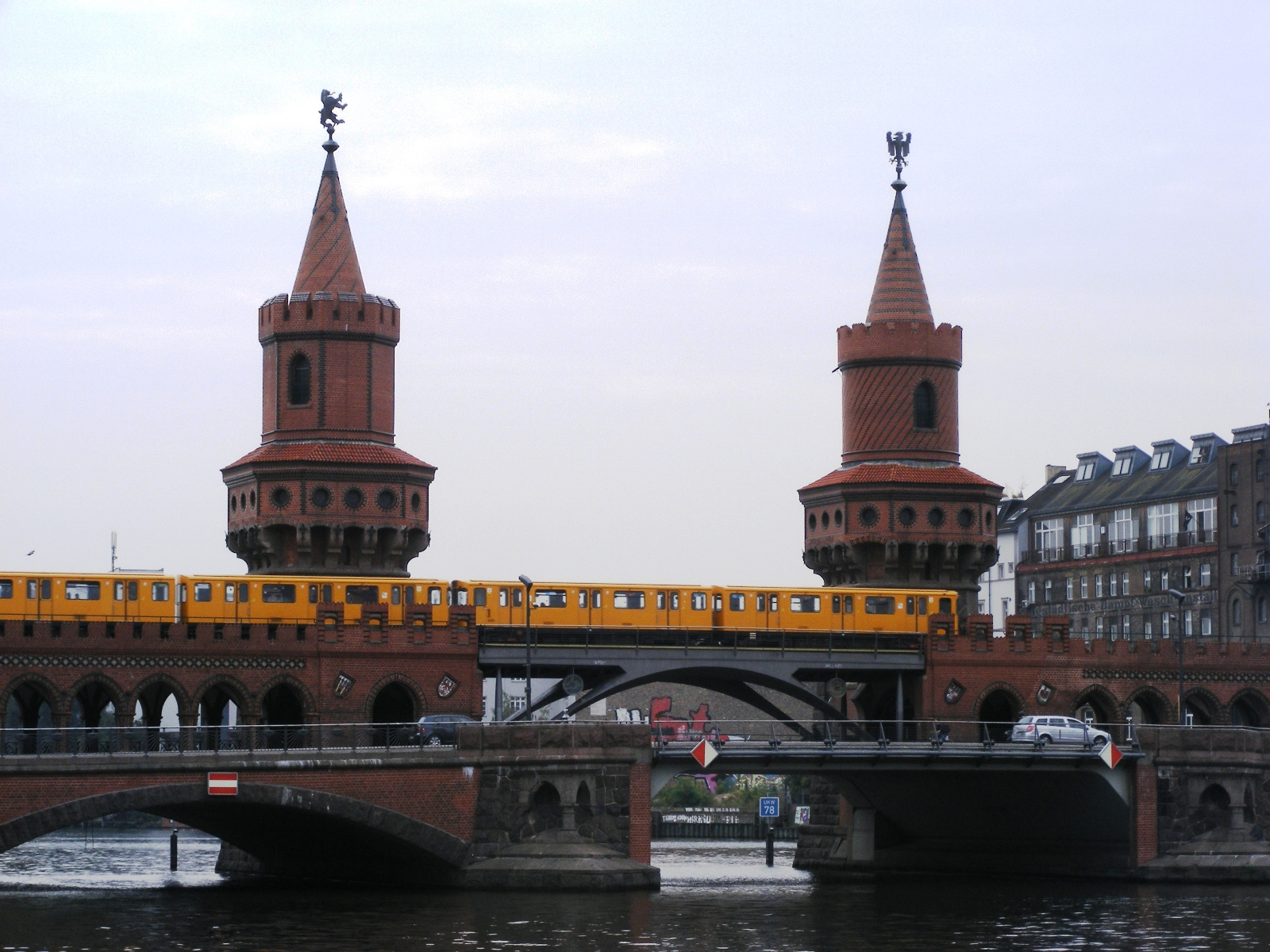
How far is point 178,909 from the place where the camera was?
247 ft

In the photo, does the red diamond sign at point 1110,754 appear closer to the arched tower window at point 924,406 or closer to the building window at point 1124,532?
the arched tower window at point 924,406

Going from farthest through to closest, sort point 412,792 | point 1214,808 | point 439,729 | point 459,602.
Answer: point 459,602
point 1214,808
point 439,729
point 412,792

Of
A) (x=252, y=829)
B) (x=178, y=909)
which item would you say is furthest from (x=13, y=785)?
(x=252, y=829)

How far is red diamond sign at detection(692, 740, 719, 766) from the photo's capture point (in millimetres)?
80375

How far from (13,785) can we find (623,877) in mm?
19075

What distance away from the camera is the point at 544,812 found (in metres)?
79.9

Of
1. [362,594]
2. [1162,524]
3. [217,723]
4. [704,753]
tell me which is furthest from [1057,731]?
[1162,524]

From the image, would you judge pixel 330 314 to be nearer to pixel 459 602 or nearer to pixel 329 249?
pixel 329 249

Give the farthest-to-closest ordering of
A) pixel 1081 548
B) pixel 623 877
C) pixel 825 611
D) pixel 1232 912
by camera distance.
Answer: pixel 1081 548 < pixel 825 611 < pixel 623 877 < pixel 1232 912

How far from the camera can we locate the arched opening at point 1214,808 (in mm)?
87875

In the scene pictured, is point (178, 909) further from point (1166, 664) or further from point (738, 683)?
point (1166, 664)

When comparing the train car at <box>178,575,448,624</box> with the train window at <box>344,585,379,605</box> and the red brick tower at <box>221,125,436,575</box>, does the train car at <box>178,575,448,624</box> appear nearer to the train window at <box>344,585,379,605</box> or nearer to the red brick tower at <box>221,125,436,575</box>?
the train window at <box>344,585,379,605</box>

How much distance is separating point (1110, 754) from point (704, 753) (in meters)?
15.3

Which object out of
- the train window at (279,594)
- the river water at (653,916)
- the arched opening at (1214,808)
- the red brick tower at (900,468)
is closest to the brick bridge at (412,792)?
the river water at (653,916)
